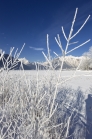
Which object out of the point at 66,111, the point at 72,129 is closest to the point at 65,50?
the point at 72,129

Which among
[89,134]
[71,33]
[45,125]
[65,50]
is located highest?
[71,33]

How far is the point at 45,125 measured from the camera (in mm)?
1854

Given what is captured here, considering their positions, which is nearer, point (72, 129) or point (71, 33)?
point (71, 33)

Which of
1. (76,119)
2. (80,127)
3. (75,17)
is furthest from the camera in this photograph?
(76,119)

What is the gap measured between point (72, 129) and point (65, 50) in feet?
5.58

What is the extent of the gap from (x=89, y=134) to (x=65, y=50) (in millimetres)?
1749

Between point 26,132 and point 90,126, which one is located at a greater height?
point 26,132

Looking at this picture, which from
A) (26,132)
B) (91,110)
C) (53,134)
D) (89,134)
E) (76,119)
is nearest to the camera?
(26,132)

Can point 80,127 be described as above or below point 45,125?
below

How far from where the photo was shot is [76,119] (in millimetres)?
3037

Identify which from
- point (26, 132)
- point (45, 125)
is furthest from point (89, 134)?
point (26, 132)

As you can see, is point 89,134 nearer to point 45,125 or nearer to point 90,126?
point 90,126

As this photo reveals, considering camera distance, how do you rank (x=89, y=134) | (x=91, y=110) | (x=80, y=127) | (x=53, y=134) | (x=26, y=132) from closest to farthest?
1. (x=26, y=132)
2. (x=53, y=134)
3. (x=89, y=134)
4. (x=80, y=127)
5. (x=91, y=110)

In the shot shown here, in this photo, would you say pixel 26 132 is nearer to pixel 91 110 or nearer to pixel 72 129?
pixel 72 129
